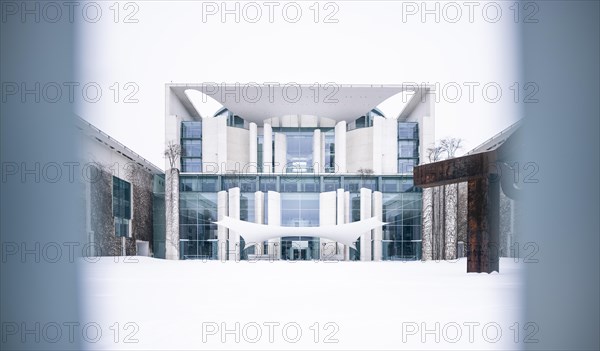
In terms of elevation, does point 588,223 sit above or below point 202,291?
above

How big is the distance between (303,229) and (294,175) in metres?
6.46

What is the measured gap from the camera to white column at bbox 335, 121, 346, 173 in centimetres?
2975

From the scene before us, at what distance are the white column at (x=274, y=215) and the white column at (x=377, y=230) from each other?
5.65 m

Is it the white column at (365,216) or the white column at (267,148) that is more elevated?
the white column at (267,148)

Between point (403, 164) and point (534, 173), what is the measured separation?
28.9 metres

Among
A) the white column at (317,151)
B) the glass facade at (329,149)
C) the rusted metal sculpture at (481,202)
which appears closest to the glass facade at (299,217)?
the white column at (317,151)

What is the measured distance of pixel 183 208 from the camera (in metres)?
25.8

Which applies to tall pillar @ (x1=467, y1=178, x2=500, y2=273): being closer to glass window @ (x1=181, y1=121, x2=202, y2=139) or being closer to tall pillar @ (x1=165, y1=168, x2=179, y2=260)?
tall pillar @ (x1=165, y1=168, x2=179, y2=260)

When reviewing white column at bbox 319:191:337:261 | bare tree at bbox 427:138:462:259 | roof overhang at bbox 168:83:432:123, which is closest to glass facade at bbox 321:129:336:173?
roof overhang at bbox 168:83:432:123

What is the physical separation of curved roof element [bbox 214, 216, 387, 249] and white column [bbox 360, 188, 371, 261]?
4448mm

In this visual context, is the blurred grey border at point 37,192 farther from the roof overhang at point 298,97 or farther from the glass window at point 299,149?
the glass window at point 299,149

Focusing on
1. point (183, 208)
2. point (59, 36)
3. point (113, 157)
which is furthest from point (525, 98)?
point (183, 208)

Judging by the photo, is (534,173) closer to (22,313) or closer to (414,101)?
(22,313)

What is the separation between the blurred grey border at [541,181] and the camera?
2037mm
